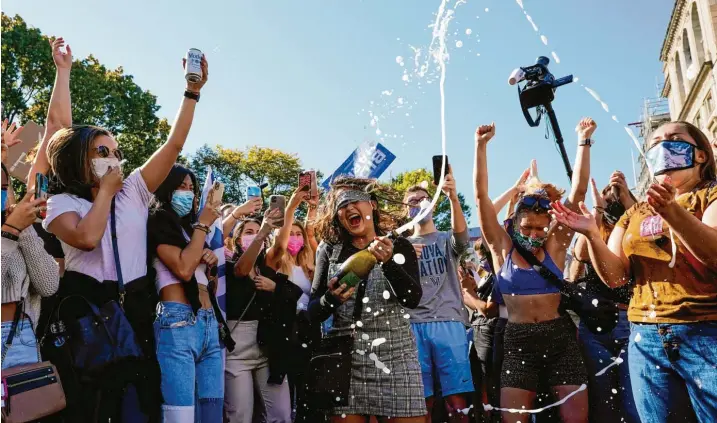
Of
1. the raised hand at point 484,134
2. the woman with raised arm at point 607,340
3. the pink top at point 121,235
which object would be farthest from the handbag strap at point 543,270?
the pink top at point 121,235

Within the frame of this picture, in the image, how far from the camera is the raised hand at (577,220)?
3109 mm

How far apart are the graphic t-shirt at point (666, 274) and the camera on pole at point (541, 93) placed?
1.42m

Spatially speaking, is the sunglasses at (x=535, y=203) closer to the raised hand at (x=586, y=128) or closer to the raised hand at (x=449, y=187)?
the raised hand at (x=586, y=128)

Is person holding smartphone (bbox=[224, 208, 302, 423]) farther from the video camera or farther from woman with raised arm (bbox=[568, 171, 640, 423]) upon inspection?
woman with raised arm (bbox=[568, 171, 640, 423])

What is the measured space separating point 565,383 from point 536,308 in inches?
21.3

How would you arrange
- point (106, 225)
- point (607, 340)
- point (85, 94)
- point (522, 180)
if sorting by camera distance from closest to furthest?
point (106, 225), point (607, 340), point (522, 180), point (85, 94)

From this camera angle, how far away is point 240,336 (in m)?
4.73

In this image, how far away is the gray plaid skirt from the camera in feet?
11.1

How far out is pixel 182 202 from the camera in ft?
12.5

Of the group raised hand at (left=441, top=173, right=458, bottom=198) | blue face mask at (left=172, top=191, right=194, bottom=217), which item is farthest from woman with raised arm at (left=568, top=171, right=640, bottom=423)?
blue face mask at (left=172, top=191, right=194, bottom=217)

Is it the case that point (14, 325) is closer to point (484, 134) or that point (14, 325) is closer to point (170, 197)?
point (170, 197)

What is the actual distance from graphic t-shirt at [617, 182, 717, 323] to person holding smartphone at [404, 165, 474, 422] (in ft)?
6.30

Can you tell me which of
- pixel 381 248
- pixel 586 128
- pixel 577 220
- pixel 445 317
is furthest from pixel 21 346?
pixel 586 128

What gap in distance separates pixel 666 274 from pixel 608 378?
6.92ft
